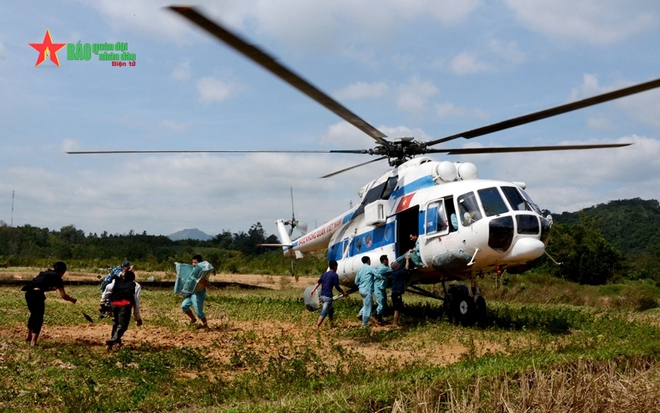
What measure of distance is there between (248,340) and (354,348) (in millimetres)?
2051

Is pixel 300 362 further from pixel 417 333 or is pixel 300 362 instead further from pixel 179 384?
pixel 417 333

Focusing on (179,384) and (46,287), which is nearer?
(179,384)

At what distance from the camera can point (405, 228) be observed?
1399cm

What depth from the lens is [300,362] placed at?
9.20 meters

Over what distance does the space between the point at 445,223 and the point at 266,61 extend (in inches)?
240

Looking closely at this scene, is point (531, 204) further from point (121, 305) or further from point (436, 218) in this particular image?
point (121, 305)

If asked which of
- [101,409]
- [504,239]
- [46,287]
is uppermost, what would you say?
[504,239]

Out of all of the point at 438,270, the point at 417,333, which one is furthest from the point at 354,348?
the point at 438,270

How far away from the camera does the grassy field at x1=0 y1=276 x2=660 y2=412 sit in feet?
22.7

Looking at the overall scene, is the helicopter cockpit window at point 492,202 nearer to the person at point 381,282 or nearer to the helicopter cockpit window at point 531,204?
the helicopter cockpit window at point 531,204

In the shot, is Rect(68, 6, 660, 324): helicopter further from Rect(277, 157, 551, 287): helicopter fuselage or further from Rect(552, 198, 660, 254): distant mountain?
Rect(552, 198, 660, 254): distant mountain

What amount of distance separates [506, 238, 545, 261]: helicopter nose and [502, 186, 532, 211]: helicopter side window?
63 centimetres

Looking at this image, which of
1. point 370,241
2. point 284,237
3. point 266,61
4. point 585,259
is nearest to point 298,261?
point 585,259

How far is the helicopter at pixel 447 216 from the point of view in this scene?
11.2 meters
